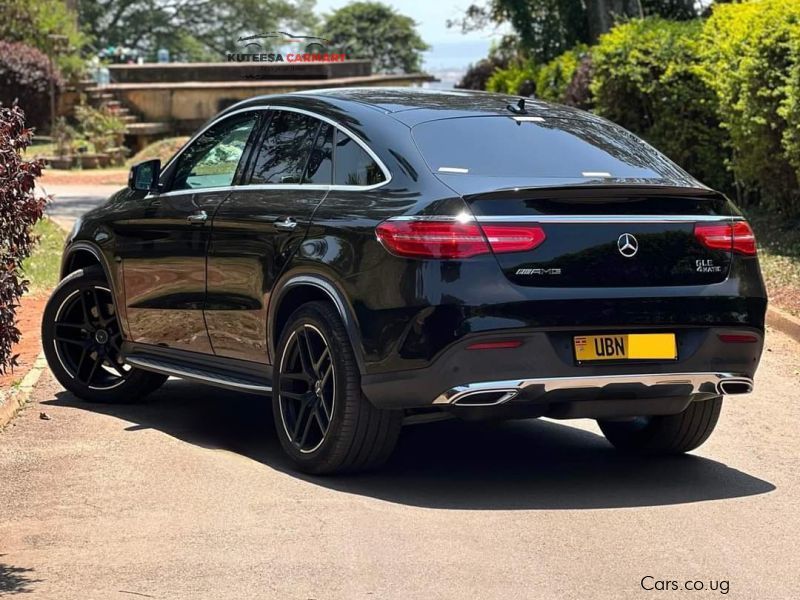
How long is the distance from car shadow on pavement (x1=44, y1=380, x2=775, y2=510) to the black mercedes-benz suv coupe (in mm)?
224

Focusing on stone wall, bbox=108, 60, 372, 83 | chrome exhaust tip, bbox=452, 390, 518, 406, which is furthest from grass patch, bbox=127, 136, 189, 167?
chrome exhaust tip, bbox=452, 390, 518, 406

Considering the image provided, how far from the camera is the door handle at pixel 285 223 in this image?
298 inches

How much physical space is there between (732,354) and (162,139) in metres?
32.3

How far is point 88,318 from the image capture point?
9570 millimetres

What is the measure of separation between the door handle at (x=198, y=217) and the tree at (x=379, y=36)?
234ft

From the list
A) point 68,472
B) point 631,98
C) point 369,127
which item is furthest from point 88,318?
point 631,98

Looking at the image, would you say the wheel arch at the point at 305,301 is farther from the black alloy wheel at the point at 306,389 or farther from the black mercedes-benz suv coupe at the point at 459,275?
the black alloy wheel at the point at 306,389

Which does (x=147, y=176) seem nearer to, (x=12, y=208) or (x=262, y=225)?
(x=12, y=208)

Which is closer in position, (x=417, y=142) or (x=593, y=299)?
(x=593, y=299)

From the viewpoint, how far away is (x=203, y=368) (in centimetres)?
845

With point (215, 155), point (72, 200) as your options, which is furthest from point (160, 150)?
point (215, 155)

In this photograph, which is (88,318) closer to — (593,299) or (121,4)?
(593,299)

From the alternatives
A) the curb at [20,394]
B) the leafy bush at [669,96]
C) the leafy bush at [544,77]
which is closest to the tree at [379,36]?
the leafy bush at [544,77]

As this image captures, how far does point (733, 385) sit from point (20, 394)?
4234 millimetres
